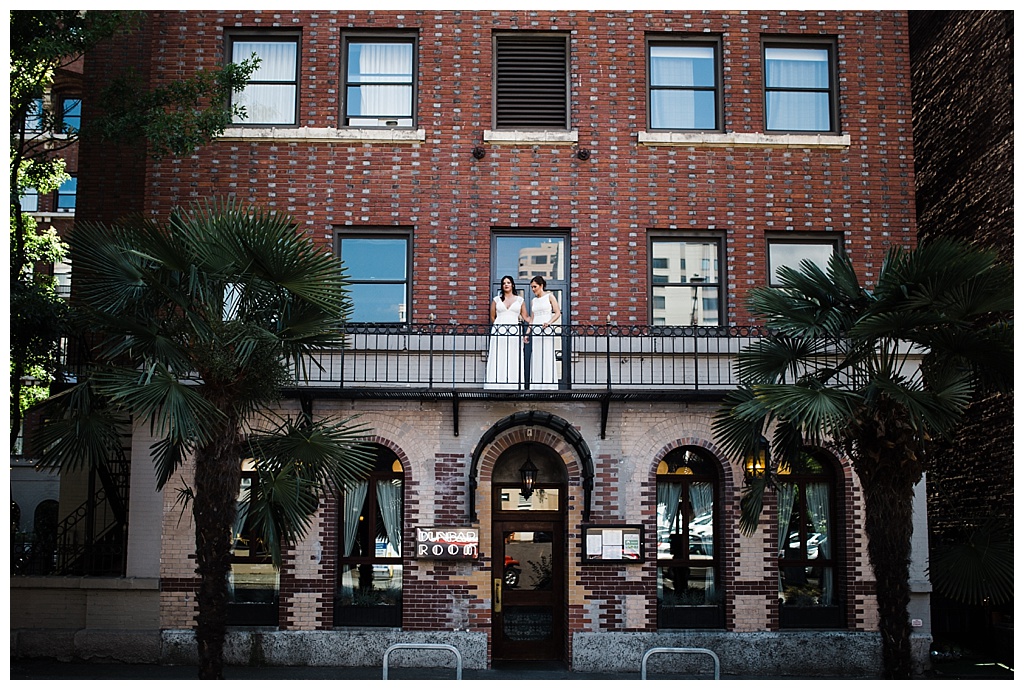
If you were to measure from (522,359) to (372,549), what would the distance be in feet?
12.1

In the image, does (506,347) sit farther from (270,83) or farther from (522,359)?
(270,83)

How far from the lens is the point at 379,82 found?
17422 mm

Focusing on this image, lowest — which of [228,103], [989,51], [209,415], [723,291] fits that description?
[209,415]

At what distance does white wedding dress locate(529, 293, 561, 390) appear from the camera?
1623 cm

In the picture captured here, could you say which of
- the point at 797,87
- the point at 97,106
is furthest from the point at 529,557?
the point at 97,106

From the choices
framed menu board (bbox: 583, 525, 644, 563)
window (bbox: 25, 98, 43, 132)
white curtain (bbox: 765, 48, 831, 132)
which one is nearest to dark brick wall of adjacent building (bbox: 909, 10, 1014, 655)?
white curtain (bbox: 765, 48, 831, 132)

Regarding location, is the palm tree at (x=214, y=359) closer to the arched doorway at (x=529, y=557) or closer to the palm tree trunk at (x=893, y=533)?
the arched doorway at (x=529, y=557)

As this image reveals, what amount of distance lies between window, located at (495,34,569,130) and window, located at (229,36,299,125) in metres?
3.32

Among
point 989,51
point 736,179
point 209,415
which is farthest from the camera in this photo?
point 989,51

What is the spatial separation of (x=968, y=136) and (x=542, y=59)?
340 inches

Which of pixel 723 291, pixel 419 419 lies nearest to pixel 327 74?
pixel 419 419

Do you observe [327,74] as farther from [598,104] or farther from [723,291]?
[723,291]

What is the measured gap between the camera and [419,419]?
16312 mm

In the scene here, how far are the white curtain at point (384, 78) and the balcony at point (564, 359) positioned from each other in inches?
143
